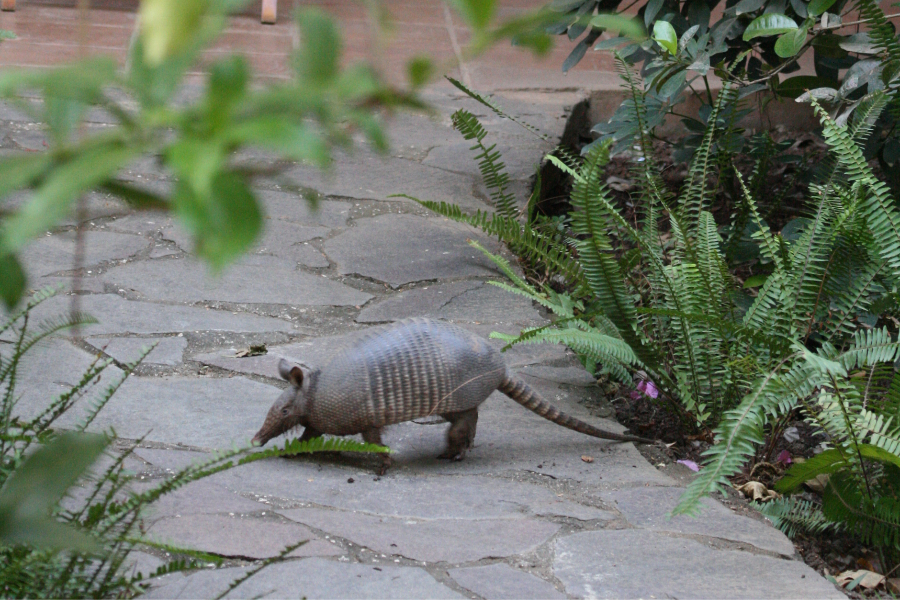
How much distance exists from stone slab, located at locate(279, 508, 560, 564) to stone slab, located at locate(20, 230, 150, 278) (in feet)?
7.14

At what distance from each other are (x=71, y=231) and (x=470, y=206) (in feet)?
6.77

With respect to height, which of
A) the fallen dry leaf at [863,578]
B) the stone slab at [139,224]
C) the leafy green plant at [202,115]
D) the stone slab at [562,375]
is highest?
the leafy green plant at [202,115]

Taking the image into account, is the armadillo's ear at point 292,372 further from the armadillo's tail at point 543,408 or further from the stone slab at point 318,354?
the armadillo's tail at point 543,408

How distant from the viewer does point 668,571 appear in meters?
2.59

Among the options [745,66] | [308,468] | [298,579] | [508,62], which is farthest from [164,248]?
[508,62]

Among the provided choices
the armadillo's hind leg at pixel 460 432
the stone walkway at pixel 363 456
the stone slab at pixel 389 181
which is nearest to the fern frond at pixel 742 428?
the stone walkway at pixel 363 456

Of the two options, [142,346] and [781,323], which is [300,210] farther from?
[781,323]

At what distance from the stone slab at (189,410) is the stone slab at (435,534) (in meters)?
0.50

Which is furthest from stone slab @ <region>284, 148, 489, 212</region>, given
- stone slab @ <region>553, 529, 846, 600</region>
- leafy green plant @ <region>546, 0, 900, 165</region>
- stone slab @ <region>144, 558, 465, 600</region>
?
stone slab @ <region>144, 558, 465, 600</region>

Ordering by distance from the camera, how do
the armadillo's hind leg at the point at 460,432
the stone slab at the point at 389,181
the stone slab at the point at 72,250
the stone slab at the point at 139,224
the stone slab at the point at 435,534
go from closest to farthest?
the stone slab at the point at 435,534
the armadillo's hind leg at the point at 460,432
the stone slab at the point at 72,250
the stone slab at the point at 139,224
the stone slab at the point at 389,181

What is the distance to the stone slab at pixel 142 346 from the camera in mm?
3590

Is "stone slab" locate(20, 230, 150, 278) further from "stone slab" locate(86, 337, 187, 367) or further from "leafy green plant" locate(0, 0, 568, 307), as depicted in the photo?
"leafy green plant" locate(0, 0, 568, 307)

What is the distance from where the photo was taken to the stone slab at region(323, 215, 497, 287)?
4582mm

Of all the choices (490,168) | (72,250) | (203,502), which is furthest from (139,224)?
(203,502)
